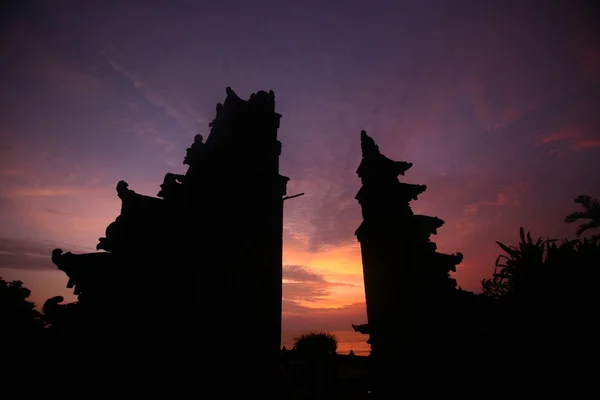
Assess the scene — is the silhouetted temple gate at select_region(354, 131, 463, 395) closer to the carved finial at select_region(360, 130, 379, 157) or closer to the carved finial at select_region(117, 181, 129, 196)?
the carved finial at select_region(360, 130, 379, 157)

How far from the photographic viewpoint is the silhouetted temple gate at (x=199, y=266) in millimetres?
4926

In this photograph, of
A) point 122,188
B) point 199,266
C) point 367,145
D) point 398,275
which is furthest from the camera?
point 367,145

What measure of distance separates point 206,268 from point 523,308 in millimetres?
7669

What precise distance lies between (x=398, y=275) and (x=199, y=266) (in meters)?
11.1

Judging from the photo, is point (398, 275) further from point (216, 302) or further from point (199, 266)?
point (199, 266)

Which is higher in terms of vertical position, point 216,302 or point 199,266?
point 199,266

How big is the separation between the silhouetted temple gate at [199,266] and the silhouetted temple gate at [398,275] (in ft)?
30.0

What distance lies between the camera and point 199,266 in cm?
604

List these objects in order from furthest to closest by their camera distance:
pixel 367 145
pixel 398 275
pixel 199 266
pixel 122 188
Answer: pixel 367 145
pixel 398 275
pixel 199 266
pixel 122 188

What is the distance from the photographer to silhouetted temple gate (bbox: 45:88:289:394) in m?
4.93

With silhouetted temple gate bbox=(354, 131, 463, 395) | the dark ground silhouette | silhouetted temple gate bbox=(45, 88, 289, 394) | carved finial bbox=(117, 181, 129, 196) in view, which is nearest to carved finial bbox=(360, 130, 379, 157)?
silhouetted temple gate bbox=(354, 131, 463, 395)

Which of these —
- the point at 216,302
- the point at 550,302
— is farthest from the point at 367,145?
the point at 216,302

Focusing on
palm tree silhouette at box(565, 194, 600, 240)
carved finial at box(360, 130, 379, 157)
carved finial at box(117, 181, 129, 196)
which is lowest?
carved finial at box(117, 181, 129, 196)

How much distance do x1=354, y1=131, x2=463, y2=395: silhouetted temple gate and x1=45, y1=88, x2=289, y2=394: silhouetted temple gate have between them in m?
9.16
